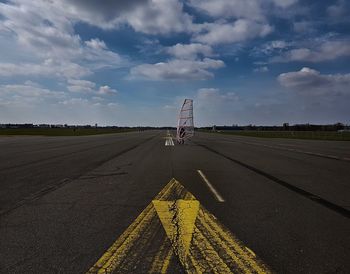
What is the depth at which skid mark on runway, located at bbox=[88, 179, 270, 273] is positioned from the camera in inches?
140

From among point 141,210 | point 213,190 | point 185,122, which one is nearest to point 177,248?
point 141,210

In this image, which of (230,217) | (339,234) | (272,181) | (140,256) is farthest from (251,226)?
(272,181)

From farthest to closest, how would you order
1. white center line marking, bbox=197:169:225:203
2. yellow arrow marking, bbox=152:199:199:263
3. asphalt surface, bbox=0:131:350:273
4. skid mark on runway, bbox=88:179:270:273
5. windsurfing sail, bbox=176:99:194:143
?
1. windsurfing sail, bbox=176:99:194:143
2. white center line marking, bbox=197:169:225:203
3. yellow arrow marking, bbox=152:199:199:263
4. asphalt surface, bbox=0:131:350:273
5. skid mark on runway, bbox=88:179:270:273

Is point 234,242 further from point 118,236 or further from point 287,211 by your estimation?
point 287,211

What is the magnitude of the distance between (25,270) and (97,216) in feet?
6.91

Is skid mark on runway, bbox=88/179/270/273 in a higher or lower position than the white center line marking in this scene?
higher

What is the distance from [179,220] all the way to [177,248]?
1.27 m

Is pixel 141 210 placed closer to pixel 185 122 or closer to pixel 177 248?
pixel 177 248

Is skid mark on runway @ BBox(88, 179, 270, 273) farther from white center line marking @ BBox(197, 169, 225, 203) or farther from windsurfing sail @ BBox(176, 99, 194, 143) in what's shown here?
windsurfing sail @ BBox(176, 99, 194, 143)

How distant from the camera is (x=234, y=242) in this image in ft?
14.1

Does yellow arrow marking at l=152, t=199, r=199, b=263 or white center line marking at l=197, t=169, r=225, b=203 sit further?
white center line marking at l=197, t=169, r=225, b=203

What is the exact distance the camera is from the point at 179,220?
5.37 meters

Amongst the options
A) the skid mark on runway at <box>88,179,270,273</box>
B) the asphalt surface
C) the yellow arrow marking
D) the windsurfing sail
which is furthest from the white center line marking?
the windsurfing sail

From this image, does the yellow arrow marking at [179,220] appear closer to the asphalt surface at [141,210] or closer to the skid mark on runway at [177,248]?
the skid mark on runway at [177,248]
